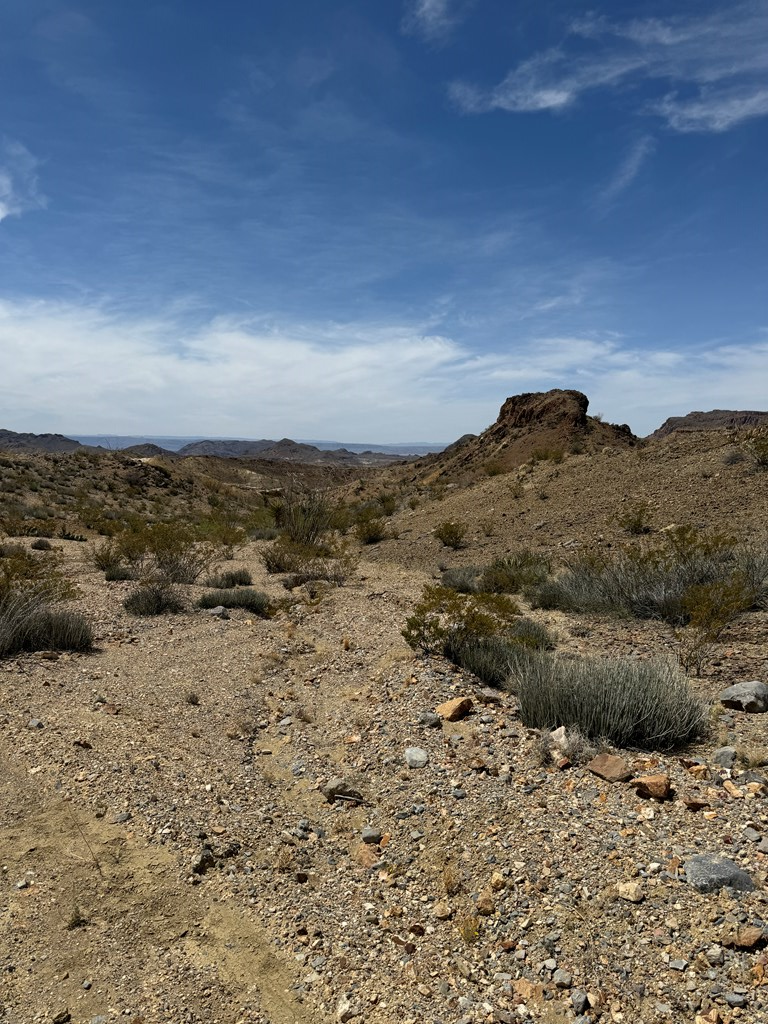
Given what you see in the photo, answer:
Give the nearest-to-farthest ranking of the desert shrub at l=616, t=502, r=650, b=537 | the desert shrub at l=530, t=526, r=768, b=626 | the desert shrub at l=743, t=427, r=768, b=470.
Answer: the desert shrub at l=530, t=526, r=768, b=626, the desert shrub at l=616, t=502, r=650, b=537, the desert shrub at l=743, t=427, r=768, b=470

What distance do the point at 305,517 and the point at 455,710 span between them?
11.9m

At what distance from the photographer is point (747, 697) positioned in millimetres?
6000

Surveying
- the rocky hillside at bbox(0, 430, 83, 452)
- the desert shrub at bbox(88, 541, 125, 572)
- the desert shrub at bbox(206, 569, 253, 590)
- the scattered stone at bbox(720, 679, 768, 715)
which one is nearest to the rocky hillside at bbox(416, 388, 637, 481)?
the desert shrub at bbox(206, 569, 253, 590)

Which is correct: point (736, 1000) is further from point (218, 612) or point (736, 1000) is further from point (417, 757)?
point (218, 612)

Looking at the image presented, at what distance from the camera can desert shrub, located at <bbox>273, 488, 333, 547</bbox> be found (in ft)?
57.1

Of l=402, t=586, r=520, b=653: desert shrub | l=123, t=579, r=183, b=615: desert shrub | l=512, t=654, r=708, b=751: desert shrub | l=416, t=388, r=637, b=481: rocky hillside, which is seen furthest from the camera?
l=416, t=388, r=637, b=481: rocky hillside

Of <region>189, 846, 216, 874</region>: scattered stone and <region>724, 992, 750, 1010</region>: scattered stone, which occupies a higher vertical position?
<region>724, 992, 750, 1010</region>: scattered stone

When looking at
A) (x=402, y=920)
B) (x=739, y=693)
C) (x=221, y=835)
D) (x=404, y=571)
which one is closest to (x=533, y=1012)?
(x=402, y=920)

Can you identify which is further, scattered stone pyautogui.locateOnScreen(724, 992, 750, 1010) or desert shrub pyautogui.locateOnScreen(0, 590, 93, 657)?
desert shrub pyautogui.locateOnScreen(0, 590, 93, 657)

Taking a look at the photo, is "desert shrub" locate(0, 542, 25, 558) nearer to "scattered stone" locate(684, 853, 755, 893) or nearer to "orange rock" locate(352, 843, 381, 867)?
"orange rock" locate(352, 843, 381, 867)

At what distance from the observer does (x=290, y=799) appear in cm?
527

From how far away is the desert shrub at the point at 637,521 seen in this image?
1539cm

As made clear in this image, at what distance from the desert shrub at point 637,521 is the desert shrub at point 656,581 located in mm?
3753

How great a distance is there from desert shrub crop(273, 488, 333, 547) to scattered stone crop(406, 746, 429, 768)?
11.2m
